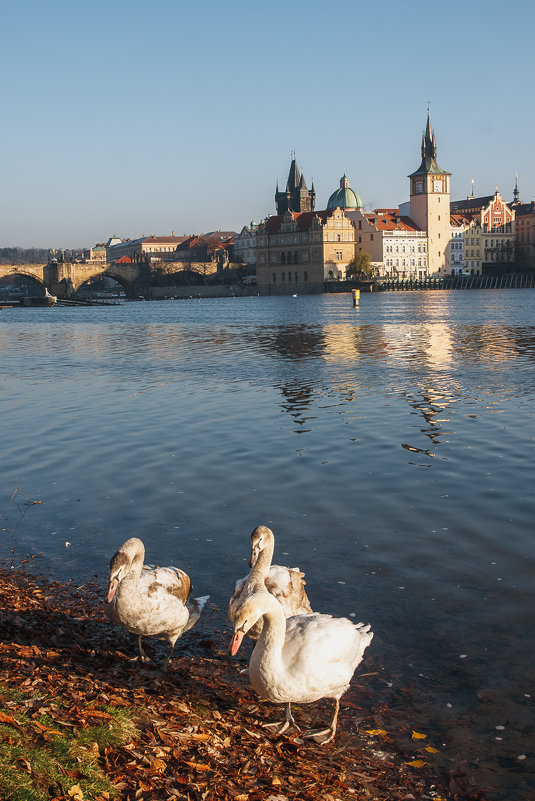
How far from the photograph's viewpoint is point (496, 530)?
9.38m

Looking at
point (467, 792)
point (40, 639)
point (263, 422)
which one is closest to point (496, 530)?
point (467, 792)

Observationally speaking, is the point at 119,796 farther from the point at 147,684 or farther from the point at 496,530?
the point at 496,530

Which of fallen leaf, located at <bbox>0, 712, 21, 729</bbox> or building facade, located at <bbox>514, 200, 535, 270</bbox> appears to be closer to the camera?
fallen leaf, located at <bbox>0, 712, 21, 729</bbox>

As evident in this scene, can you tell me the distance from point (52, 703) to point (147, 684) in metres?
0.89

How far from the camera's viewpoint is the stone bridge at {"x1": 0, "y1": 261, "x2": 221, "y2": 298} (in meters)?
133

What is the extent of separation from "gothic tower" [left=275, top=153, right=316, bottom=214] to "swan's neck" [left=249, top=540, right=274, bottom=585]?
179256mm

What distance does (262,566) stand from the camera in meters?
6.07

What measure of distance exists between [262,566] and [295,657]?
99 cm

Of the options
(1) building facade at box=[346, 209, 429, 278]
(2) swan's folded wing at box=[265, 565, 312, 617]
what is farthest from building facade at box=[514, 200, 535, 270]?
(2) swan's folded wing at box=[265, 565, 312, 617]

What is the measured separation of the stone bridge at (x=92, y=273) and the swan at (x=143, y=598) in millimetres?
126519

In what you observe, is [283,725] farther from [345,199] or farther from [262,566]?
[345,199]

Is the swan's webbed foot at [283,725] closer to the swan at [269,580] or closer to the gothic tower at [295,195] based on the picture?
the swan at [269,580]

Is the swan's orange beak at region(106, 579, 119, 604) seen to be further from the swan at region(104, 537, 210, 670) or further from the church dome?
the church dome

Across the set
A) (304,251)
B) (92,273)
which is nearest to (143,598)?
(92,273)
